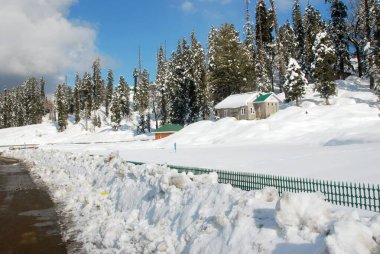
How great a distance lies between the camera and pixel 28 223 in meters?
14.9

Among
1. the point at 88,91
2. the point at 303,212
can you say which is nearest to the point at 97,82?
the point at 88,91

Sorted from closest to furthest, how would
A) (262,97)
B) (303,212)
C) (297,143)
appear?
(303,212), (297,143), (262,97)

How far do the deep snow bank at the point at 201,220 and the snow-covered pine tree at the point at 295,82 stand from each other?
4582cm

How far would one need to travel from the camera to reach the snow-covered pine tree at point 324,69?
57.2 m

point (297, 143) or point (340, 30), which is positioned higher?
point (340, 30)

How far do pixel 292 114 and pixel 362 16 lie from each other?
92.9ft

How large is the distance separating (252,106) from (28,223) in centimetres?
5169

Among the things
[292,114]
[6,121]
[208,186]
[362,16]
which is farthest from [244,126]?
[6,121]

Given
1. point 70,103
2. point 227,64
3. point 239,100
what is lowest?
point 239,100

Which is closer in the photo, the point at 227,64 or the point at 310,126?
the point at 310,126

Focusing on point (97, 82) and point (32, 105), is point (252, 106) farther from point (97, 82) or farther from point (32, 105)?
point (32, 105)

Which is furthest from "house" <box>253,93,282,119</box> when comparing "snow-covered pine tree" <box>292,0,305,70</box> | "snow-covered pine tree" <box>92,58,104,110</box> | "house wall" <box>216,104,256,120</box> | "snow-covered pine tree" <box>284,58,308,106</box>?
"snow-covered pine tree" <box>92,58,104,110</box>

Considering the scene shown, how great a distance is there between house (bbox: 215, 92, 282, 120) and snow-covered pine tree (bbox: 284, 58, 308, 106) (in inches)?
126

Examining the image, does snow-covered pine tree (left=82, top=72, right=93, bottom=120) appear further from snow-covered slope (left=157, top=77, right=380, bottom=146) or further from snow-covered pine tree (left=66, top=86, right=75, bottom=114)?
snow-covered slope (left=157, top=77, right=380, bottom=146)
